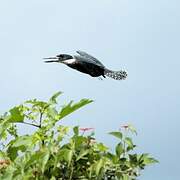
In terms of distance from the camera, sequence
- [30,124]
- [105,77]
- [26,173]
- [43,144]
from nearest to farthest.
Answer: [26,173] < [43,144] < [30,124] < [105,77]

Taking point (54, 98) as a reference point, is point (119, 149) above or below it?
below

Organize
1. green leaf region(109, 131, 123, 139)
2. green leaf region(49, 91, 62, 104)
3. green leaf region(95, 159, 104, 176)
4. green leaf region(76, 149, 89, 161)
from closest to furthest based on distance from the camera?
green leaf region(95, 159, 104, 176) < green leaf region(76, 149, 89, 161) < green leaf region(109, 131, 123, 139) < green leaf region(49, 91, 62, 104)

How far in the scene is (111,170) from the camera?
3.70 metres

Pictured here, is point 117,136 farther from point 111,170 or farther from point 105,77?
point 105,77

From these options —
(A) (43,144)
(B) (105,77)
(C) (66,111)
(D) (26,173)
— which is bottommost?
(D) (26,173)

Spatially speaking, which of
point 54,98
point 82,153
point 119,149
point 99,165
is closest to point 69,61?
point 54,98

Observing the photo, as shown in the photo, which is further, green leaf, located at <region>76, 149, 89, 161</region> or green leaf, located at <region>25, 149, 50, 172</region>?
green leaf, located at <region>76, 149, 89, 161</region>

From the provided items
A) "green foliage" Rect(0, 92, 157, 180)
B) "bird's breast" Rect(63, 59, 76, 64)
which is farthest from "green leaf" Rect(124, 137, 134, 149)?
"bird's breast" Rect(63, 59, 76, 64)

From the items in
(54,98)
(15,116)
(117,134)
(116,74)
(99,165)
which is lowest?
(99,165)

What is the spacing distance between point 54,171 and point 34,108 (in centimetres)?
72

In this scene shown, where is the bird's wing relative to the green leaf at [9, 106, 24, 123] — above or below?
above

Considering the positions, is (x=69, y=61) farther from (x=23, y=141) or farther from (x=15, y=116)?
(x=23, y=141)

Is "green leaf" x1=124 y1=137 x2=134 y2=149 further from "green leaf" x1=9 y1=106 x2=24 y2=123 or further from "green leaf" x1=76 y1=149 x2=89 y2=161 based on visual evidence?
"green leaf" x1=9 y1=106 x2=24 y2=123

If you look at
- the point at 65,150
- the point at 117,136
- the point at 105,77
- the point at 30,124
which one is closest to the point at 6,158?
the point at 30,124
